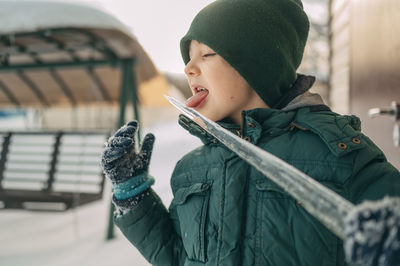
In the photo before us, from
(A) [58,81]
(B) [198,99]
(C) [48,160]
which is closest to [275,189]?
(B) [198,99]

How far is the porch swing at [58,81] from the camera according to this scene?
3094mm

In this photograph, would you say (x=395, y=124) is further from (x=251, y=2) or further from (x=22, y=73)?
(x=22, y=73)

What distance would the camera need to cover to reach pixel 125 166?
3.62ft

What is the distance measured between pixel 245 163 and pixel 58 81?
4708 millimetres

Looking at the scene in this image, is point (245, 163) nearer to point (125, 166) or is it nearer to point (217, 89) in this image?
point (217, 89)

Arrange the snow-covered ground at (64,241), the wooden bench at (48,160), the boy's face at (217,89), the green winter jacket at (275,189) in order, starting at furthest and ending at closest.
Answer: the wooden bench at (48,160) → the snow-covered ground at (64,241) → the boy's face at (217,89) → the green winter jacket at (275,189)

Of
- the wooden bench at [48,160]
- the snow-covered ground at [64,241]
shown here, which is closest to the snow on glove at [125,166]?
the snow-covered ground at [64,241]

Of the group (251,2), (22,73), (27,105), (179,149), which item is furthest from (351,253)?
(179,149)

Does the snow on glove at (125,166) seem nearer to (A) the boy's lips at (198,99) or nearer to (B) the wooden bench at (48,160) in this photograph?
(A) the boy's lips at (198,99)

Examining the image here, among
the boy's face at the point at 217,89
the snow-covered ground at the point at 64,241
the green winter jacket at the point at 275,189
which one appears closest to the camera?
the green winter jacket at the point at 275,189

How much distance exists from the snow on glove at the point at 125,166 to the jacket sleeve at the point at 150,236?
6cm

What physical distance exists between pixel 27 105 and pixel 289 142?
18.0 ft

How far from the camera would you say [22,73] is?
15.9ft

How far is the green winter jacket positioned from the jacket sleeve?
0.13 m
